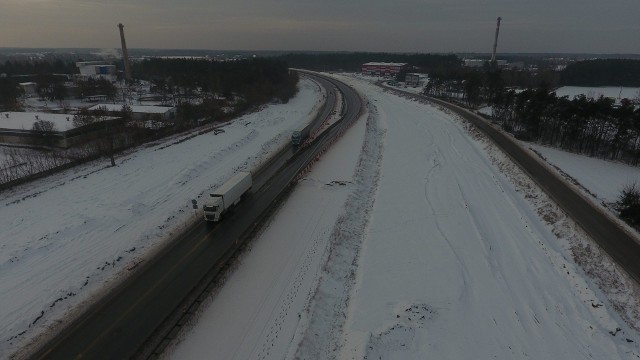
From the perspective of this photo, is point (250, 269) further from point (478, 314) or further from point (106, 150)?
point (106, 150)

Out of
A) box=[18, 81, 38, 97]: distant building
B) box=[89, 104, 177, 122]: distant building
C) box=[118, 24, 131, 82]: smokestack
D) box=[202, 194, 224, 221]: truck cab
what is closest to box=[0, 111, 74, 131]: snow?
box=[89, 104, 177, 122]: distant building

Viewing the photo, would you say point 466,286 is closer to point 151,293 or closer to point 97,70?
point 151,293

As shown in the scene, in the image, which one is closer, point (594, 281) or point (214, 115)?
point (594, 281)

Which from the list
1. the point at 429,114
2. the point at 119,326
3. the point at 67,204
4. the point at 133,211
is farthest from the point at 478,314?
the point at 429,114

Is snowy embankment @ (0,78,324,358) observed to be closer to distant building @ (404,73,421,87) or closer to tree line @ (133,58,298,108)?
tree line @ (133,58,298,108)

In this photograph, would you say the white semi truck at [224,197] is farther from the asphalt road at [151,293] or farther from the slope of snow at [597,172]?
the slope of snow at [597,172]

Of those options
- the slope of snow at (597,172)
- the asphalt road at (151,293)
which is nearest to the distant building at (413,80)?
the slope of snow at (597,172)
